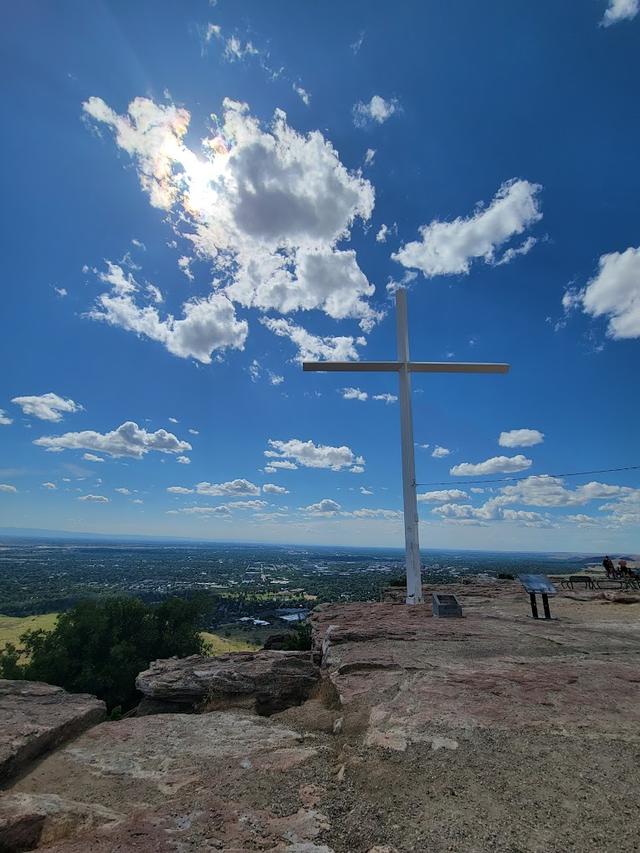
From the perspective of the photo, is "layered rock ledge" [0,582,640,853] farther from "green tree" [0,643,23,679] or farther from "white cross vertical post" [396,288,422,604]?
"green tree" [0,643,23,679]

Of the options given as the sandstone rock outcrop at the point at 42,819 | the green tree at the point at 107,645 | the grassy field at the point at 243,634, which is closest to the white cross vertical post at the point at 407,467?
the sandstone rock outcrop at the point at 42,819

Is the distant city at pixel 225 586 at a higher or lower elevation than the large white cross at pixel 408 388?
lower

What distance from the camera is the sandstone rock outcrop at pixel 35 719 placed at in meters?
5.38

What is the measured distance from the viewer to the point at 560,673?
7121 mm

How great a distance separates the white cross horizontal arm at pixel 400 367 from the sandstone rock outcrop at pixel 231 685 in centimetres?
1087

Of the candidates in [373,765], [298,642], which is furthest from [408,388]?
[373,765]

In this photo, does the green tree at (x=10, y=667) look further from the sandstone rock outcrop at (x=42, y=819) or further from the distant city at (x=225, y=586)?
the sandstone rock outcrop at (x=42, y=819)

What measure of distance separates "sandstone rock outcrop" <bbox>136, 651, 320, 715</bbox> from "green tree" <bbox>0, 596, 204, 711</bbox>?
15.5 metres

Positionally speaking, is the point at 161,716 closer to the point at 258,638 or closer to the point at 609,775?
the point at 609,775

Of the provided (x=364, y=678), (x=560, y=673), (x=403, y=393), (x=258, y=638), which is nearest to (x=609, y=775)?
(x=560, y=673)

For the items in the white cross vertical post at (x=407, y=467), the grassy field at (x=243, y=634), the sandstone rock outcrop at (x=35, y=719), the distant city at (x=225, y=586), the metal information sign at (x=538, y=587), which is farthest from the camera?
the distant city at (x=225, y=586)

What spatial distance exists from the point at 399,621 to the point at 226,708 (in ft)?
17.6

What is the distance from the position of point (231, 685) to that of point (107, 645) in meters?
19.3

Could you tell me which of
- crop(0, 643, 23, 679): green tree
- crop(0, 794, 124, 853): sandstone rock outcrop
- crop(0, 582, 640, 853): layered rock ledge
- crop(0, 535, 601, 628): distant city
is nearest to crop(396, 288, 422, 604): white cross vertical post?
crop(0, 582, 640, 853): layered rock ledge
